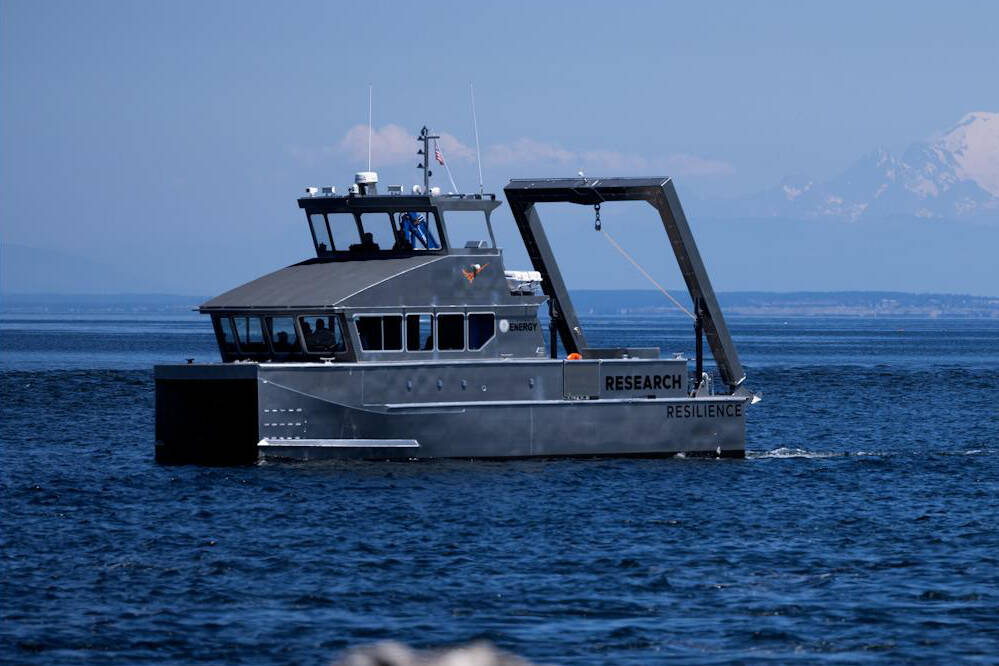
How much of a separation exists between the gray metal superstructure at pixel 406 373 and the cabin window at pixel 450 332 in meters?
0.02

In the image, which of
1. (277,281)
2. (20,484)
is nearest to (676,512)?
(277,281)

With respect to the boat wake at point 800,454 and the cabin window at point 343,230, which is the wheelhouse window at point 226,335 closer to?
the cabin window at point 343,230

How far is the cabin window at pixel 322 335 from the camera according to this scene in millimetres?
32594

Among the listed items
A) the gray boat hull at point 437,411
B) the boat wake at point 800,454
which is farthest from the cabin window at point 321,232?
the boat wake at point 800,454

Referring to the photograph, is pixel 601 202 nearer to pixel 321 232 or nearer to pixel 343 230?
pixel 343 230

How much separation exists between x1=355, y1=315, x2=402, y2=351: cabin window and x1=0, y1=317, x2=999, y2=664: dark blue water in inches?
92.7

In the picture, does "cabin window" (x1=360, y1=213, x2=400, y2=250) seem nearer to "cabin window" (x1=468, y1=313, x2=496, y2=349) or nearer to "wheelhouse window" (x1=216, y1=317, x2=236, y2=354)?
"cabin window" (x1=468, y1=313, x2=496, y2=349)

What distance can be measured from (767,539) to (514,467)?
24.5 feet

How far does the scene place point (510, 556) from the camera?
79.5 ft

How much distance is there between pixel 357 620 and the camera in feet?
64.4

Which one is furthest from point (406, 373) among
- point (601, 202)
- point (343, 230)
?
point (601, 202)

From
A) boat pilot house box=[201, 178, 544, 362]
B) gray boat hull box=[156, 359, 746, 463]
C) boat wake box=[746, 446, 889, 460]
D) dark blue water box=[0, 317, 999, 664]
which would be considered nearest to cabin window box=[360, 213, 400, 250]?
boat pilot house box=[201, 178, 544, 362]

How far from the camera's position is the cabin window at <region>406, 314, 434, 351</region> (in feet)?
108

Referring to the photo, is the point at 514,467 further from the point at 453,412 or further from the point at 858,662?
the point at 858,662
